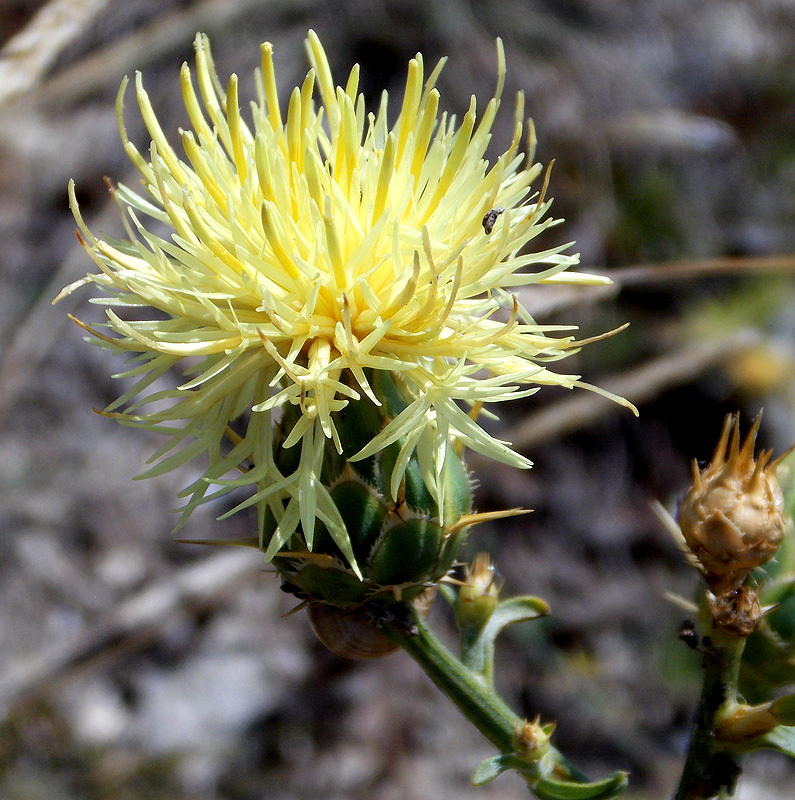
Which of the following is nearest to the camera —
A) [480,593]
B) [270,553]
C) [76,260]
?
[270,553]

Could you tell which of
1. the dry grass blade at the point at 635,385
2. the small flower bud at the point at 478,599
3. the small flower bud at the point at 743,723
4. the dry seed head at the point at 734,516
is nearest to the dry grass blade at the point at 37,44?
the small flower bud at the point at 478,599

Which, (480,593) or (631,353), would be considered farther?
(631,353)

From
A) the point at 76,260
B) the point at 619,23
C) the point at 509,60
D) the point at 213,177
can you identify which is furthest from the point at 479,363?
the point at 619,23

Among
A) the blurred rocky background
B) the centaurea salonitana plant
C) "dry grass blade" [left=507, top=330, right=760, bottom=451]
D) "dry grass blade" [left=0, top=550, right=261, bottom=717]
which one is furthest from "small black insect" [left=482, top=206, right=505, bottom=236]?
"dry grass blade" [left=0, top=550, right=261, bottom=717]

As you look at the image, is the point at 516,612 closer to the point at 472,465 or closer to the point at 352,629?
the point at 352,629

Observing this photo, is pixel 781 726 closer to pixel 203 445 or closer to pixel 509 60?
pixel 203 445

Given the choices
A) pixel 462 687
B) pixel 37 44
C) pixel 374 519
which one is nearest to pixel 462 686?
pixel 462 687
